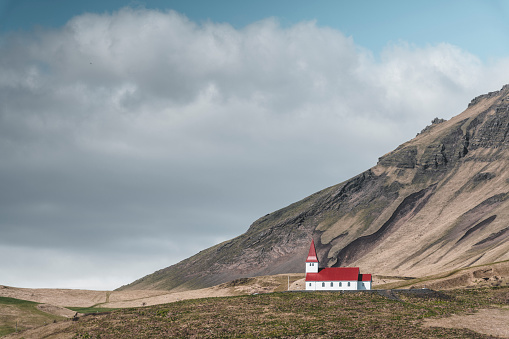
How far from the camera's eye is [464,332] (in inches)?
2542

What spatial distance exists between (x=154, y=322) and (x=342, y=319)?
25.2 meters

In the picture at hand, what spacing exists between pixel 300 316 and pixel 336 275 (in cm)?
3220

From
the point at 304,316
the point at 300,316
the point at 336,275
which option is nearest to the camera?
the point at 304,316

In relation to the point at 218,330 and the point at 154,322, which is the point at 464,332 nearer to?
the point at 218,330

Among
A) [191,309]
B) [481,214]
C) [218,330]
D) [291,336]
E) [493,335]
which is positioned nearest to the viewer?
[493,335]

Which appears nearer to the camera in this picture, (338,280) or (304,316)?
(304,316)

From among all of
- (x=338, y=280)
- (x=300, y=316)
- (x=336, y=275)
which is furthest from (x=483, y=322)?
(x=336, y=275)

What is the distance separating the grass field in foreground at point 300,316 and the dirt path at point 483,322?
188 centimetres

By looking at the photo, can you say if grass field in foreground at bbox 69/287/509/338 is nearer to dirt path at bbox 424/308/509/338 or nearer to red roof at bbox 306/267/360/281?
dirt path at bbox 424/308/509/338

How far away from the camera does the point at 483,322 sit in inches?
2729

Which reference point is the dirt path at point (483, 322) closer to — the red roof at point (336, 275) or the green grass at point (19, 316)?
the red roof at point (336, 275)

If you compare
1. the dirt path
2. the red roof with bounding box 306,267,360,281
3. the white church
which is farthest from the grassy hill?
the red roof with bounding box 306,267,360,281

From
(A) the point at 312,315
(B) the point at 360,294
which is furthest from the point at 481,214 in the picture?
(A) the point at 312,315

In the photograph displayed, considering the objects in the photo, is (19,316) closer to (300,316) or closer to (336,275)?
(300,316)
